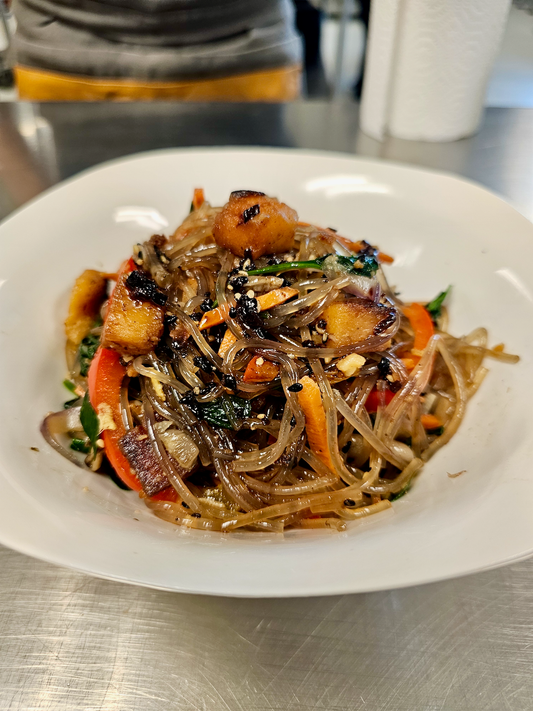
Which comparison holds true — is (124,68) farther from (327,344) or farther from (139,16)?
(327,344)

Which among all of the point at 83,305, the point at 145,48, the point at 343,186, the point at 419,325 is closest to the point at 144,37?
the point at 145,48

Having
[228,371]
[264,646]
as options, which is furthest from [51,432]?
[264,646]

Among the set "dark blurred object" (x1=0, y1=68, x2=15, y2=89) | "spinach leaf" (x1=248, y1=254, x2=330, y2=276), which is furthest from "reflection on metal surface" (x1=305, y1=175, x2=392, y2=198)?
"dark blurred object" (x1=0, y1=68, x2=15, y2=89)

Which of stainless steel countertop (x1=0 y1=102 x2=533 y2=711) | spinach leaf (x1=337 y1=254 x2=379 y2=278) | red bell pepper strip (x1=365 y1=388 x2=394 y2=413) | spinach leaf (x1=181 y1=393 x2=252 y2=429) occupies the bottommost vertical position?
stainless steel countertop (x1=0 y1=102 x2=533 y2=711)

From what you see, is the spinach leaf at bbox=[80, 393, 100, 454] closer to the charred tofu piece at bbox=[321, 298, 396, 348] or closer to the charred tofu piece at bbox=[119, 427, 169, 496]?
the charred tofu piece at bbox=[119, 427, 169, 496]

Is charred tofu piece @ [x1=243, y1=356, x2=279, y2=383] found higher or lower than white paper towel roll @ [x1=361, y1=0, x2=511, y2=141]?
lower

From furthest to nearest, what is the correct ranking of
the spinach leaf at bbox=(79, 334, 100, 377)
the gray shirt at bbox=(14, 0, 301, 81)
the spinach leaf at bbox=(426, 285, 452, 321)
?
the gray shirt at bbox=(14, 0, 301, 81) → the spinach leaf at bbox=(426, 285, 452, 321) → the spinach leaf at bbox=(79, 334, 100, 377)
